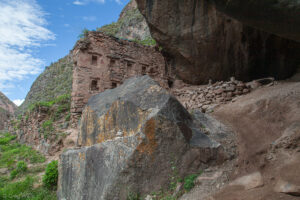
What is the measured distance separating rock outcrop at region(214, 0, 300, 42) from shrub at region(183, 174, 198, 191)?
2.68m

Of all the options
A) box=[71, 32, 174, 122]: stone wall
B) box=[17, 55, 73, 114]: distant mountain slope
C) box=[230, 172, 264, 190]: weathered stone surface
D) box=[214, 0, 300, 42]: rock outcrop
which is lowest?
box=[230, 172, 264, 190]: weathered stone surface

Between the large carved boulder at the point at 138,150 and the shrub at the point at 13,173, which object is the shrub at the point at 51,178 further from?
the shrub at the point at 13,173

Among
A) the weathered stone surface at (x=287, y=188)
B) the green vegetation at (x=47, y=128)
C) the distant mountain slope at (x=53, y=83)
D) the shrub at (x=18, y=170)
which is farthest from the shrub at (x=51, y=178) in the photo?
the distant mountain slope at (x=53, y=83)

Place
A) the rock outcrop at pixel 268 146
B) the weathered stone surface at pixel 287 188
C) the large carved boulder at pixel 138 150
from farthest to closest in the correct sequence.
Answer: the large carved boulder at pixel 138 150 → the rock outcrop at pixel 268 146 → the weathered stone surface at pixel 287 188

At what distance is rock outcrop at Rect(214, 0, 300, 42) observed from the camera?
257 centimetres

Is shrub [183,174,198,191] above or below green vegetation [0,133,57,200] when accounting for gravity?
above

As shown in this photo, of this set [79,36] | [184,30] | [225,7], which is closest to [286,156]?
[225,7]

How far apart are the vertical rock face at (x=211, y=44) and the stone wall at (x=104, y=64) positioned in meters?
1.13

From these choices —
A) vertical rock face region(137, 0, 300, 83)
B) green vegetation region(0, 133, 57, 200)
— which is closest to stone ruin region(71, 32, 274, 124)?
vertical rock face region(137, 0, 300, 83)

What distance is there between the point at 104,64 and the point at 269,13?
6903 mm

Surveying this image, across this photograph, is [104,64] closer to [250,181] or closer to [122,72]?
[122,72]

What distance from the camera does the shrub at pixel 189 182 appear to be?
331cm

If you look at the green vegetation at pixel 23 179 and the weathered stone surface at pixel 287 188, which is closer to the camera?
the weathered stone surface at pixel 287 188

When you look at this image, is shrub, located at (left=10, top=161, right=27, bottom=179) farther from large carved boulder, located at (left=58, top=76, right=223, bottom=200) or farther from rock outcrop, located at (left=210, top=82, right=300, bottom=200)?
rock outcrop, located at (left=210, top=82, right=300, bottom=200)
